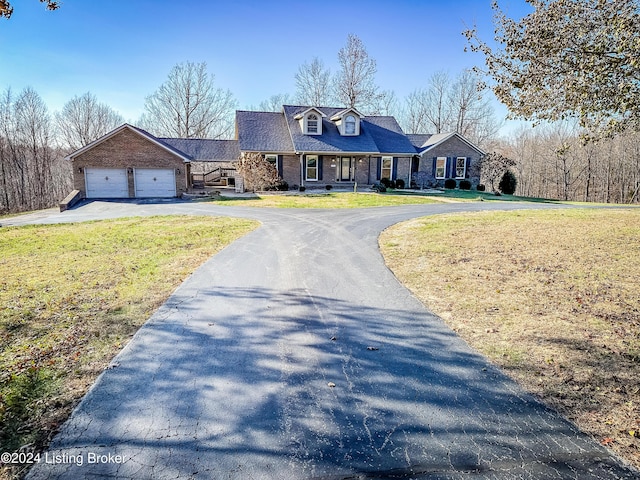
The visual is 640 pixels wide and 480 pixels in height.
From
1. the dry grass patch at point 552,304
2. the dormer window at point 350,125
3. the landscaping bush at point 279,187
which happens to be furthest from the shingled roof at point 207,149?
the dry grass patch at point 552,304

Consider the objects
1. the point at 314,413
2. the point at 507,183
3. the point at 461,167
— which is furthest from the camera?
the point at 461,167

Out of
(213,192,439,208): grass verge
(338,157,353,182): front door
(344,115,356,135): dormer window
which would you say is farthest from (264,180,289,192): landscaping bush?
(344,115,356,135): dormer window

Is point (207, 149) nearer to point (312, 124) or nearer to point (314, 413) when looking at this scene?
point (312, 124)

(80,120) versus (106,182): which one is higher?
(80,120)

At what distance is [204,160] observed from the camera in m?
28.8

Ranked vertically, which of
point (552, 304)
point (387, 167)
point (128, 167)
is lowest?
point (552, 304)

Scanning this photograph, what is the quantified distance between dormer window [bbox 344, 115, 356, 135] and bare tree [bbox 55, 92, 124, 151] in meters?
32.5

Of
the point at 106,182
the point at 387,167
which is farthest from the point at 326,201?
the point at 106,182

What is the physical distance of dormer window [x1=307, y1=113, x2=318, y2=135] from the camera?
28.8m

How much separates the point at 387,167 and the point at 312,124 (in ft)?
Result: 22.7

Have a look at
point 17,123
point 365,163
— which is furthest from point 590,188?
point 17,123

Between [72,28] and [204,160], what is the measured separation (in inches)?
601

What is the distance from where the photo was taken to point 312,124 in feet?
95.1

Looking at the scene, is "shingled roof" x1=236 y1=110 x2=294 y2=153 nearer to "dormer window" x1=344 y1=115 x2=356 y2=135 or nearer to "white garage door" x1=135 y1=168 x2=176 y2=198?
"dormer window" x1=344 y1=115 x2=356 y2=135
